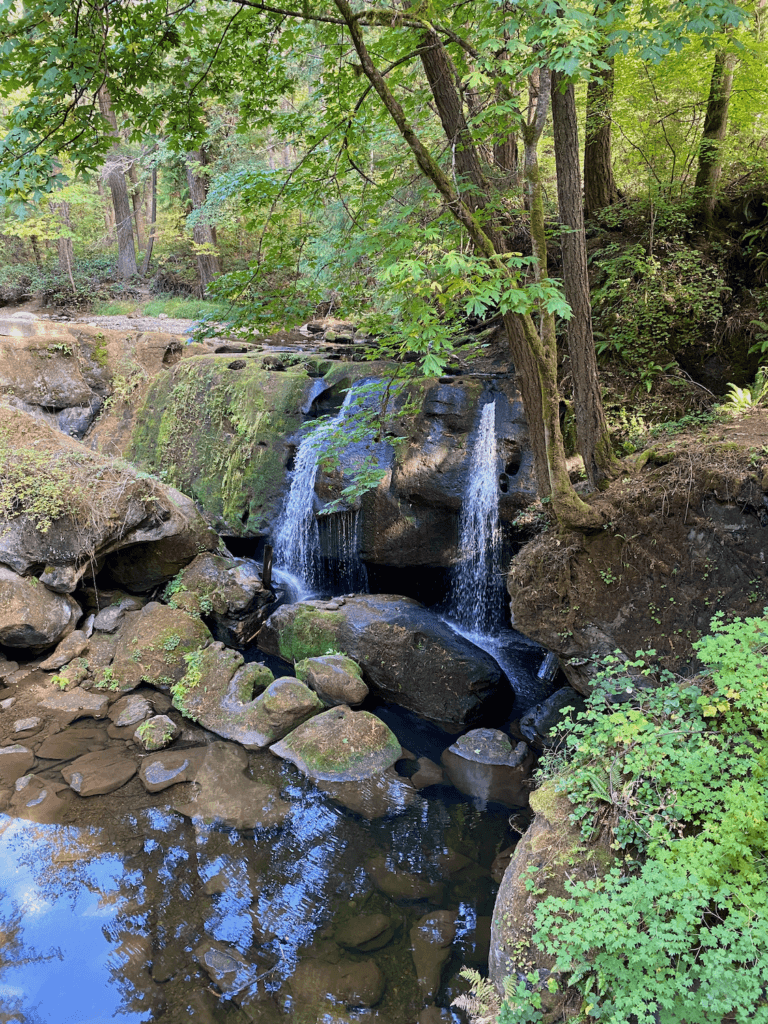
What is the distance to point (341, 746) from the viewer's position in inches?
230

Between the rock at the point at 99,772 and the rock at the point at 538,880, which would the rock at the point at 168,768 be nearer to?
the rock at the point at 99,772

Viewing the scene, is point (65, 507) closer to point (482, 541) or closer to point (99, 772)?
point (99, 772)

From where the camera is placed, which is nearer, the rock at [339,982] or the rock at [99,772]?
the rock at [339,982]

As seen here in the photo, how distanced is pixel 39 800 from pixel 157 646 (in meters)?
2.23

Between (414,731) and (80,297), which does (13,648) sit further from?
(80,297)

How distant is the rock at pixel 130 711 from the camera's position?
6379 millimetres

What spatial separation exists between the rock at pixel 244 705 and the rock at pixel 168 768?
44 cm

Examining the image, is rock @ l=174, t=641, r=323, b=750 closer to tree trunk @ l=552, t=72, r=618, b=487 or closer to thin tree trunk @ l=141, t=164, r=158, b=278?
tree trunk @ l=552, t=72, r=618, b=487

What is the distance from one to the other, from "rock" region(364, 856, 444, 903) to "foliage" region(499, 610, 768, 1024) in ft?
5.15

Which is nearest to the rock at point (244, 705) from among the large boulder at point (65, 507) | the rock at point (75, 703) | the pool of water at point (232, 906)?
the pool of water at point (232, 906)

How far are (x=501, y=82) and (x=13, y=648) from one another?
8095 mm

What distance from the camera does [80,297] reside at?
1714cm

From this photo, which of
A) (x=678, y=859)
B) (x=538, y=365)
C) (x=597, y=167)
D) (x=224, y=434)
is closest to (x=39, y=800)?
(x=678, y=859)

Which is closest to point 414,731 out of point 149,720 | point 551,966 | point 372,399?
point 149,720
